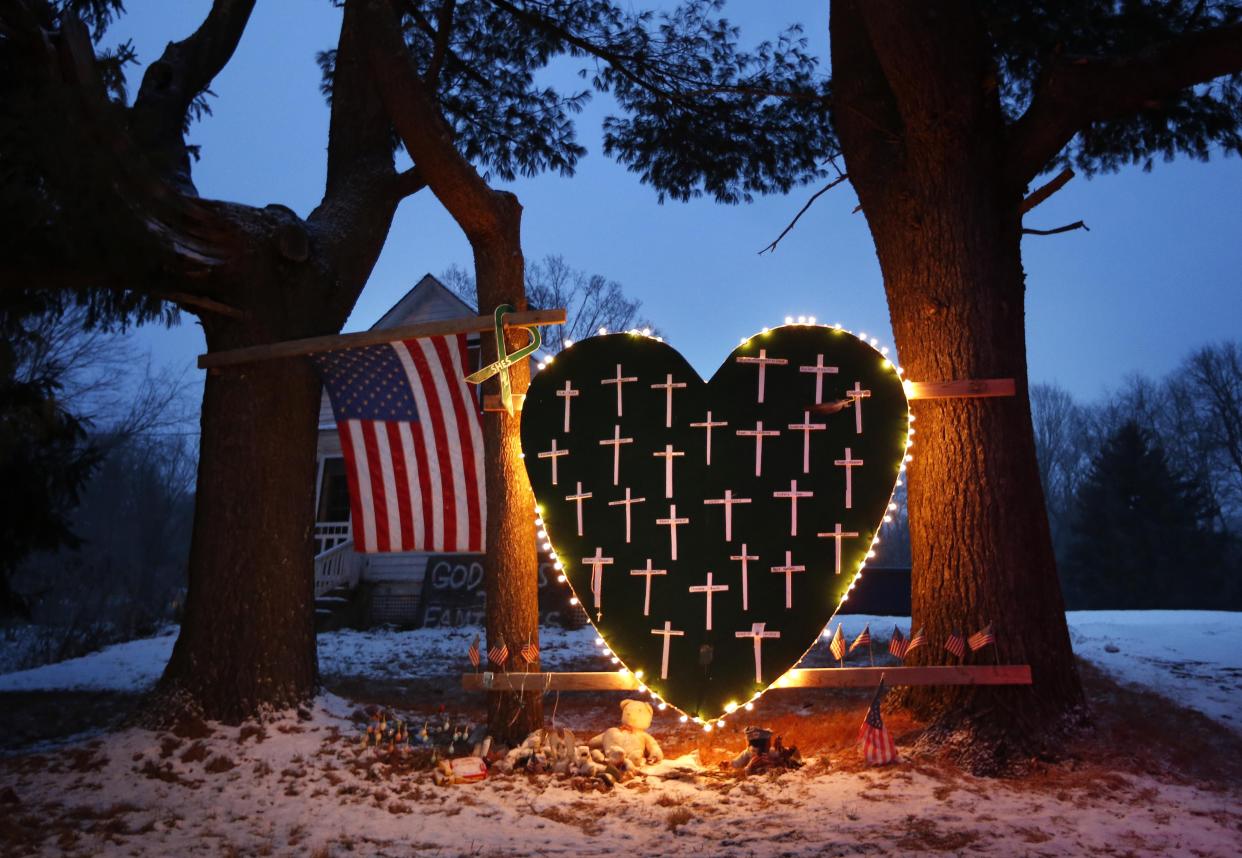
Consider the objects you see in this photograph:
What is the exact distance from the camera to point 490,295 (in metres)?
5.53

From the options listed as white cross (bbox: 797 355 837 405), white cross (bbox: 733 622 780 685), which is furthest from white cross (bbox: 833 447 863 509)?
white cross (bbox: 733 622 780 685)

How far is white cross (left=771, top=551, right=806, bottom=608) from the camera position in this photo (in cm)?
408

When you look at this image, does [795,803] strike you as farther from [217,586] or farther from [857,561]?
[217,586]

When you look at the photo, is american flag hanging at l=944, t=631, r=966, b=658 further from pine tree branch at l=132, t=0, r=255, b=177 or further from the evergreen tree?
the evergreen tree

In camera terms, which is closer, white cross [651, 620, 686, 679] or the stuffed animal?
white cross [651, 620, 686, 679]

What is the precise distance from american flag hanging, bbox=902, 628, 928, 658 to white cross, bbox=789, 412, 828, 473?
1203mm

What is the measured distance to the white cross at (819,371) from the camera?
4.23m

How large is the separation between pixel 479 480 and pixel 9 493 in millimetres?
4877

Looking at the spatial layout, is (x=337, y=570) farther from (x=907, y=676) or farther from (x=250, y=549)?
(x=907, y=676)

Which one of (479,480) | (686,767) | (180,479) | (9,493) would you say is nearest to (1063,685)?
(686,767)

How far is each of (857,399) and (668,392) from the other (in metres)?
0.93

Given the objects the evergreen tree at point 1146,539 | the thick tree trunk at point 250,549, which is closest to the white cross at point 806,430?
the thick tree trunk at point 250,549

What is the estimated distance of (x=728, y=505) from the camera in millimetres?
4211

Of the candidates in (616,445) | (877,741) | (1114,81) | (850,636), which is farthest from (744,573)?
(850,636)
